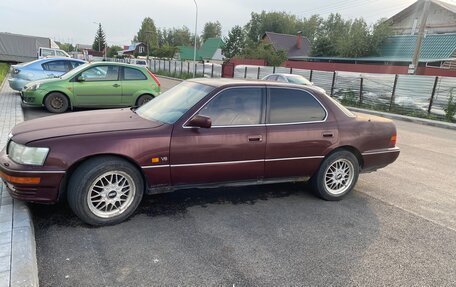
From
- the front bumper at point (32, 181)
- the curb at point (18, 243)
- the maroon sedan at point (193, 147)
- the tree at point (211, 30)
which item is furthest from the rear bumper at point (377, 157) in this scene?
the tree at point (211, 30)

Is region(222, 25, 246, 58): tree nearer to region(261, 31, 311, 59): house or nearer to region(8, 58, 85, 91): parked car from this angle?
region(261, 31, 311, 59): house

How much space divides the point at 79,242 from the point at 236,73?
26831 millimetres

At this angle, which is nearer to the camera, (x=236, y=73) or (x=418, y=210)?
(x=418, y=210)

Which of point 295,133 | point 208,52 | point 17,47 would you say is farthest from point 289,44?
point 295,133

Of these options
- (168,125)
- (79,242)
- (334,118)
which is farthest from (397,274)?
(79,242)

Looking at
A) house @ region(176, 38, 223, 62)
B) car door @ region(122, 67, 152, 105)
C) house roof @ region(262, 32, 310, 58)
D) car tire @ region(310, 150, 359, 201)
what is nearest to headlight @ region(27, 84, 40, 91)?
car door @ region(122, 67, 152, 105)

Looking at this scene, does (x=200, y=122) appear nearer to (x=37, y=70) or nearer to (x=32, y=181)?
(x=32, y=181)

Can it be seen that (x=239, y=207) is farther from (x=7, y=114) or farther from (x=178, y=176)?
(x=7, y=114)

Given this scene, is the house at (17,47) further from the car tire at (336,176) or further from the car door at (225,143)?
the car tire at (336,176)

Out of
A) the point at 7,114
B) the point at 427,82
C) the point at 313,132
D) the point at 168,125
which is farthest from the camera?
the point at 427,82

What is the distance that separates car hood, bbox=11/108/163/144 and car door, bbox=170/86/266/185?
47cm

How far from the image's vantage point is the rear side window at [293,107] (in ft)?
14.6

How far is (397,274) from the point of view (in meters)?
3.16

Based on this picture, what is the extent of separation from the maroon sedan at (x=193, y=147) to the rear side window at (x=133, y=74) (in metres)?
5.98
